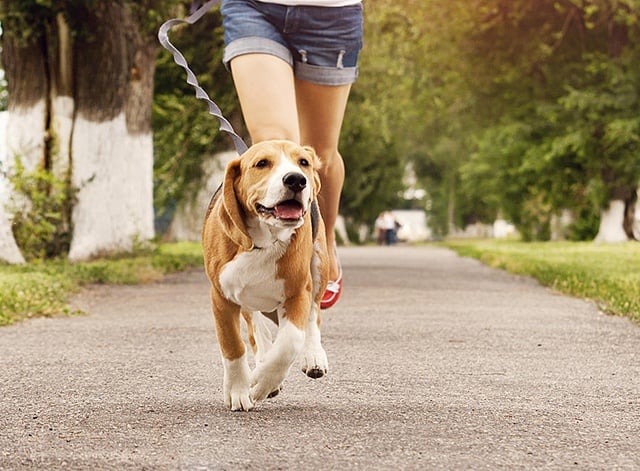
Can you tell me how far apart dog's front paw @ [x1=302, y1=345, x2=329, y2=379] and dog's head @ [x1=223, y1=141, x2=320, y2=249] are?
0.65 m

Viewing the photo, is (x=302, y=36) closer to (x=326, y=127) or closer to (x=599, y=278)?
(x=326, y=127)

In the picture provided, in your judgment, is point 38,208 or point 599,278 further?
point 38,208

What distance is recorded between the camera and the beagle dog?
3.74 m

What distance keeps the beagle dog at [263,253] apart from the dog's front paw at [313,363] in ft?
0.57

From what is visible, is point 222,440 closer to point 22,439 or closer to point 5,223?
point 22,439

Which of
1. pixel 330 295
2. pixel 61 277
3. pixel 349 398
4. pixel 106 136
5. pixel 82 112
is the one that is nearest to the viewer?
pixel 349 398

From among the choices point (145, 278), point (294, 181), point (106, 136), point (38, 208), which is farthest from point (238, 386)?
point (106, 136)

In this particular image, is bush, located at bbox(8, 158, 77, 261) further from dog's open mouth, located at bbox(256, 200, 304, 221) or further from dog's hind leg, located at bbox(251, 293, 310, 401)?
dog's open mouth, located at bbox(256, 200, 304, 221)

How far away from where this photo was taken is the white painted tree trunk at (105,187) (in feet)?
47.6

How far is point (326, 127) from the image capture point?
17.4ft

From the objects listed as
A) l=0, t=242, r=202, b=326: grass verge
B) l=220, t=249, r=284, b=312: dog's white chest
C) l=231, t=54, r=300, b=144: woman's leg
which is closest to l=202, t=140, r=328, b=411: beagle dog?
l=220, t=249, r=284, b=312: dog's white chest

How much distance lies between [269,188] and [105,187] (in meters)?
11.3

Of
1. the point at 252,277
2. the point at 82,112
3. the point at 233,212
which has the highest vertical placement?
the point at 82,112

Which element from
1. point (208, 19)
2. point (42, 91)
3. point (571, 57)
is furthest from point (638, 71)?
point (42, 91)
